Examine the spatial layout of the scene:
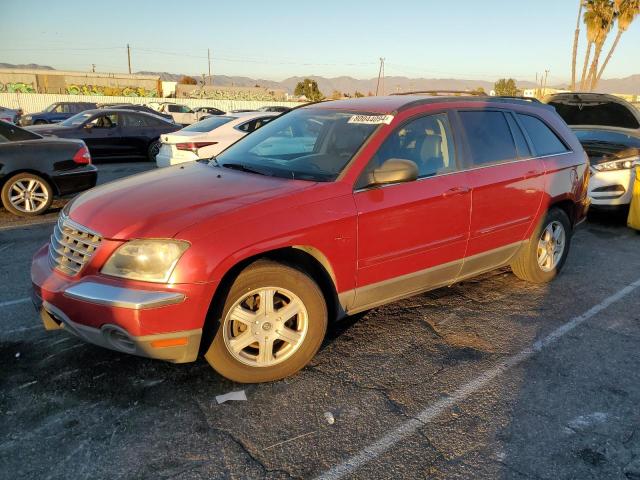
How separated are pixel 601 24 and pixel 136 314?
34.8 m

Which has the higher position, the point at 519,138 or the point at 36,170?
the point at 519,138

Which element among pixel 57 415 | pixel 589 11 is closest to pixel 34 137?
pixel 57 415

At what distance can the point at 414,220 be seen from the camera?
360 centimetres

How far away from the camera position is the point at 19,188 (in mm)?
7402

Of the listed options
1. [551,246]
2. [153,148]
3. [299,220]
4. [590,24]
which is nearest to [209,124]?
[153,148]

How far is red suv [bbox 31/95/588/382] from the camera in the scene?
277cm

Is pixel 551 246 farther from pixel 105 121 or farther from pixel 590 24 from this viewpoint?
pixel 590 24

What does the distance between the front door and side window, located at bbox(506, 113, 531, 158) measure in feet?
2.89

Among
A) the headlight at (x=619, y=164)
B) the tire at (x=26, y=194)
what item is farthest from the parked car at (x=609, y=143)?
the tire at (x=26, y=194)

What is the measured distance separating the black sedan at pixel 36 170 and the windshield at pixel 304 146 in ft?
14.4

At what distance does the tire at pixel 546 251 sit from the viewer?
4770mm

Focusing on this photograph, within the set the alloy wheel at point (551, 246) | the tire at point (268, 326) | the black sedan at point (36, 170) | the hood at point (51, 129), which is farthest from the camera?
the hood at point (51, 129)

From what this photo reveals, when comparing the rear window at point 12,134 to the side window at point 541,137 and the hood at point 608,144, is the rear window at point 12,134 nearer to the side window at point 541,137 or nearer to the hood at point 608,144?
the side window at point 541,137

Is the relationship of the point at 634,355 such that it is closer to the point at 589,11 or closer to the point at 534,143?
the point at 534,143
